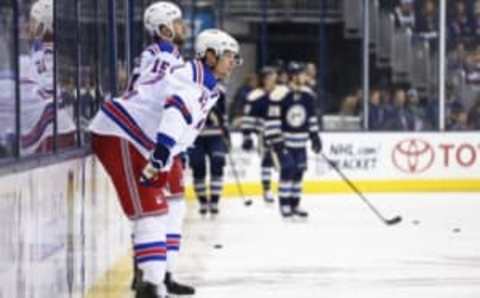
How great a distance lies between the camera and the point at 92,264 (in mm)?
7656

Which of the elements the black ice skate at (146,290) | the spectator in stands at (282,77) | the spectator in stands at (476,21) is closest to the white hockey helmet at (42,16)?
the black ice skate at (146,290)

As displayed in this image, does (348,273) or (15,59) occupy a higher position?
(15,59)

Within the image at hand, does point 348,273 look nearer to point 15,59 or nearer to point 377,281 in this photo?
point 377,281

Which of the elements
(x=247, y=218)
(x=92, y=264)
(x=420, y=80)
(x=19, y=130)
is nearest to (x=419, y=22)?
(x=420, y=80)

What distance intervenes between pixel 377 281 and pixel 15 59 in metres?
4.16

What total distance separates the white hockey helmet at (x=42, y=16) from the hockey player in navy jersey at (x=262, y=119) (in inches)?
313

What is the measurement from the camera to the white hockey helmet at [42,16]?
5870mm

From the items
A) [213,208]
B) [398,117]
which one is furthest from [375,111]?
[213,208]

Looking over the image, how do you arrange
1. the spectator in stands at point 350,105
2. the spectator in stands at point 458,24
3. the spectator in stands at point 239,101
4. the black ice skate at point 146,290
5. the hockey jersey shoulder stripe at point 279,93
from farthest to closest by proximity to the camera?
the spectator in stands at point 458,24, the spectator in stands at point 350,105, the spectator in stands at point 239,101, the hockey jersey shoulder stripe at point 279,93, the black ice skate at point 146,290

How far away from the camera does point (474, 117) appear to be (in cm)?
1841

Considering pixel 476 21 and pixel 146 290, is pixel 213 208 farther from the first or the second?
pixel 146 290

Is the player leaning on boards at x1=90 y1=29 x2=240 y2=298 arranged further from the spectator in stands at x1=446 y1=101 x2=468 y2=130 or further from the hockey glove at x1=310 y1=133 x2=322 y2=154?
the spectator in stands at x1=446 y1=101 x2=468 y2=130

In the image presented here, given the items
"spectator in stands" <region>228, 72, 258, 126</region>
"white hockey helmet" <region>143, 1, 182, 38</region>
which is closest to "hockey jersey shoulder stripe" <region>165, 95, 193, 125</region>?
"white hockey helmet" <region>143, 1, 182, 38</region>

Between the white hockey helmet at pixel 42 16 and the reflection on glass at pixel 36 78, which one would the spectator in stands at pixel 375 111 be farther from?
the white hockey helmet at pixel 42 16
